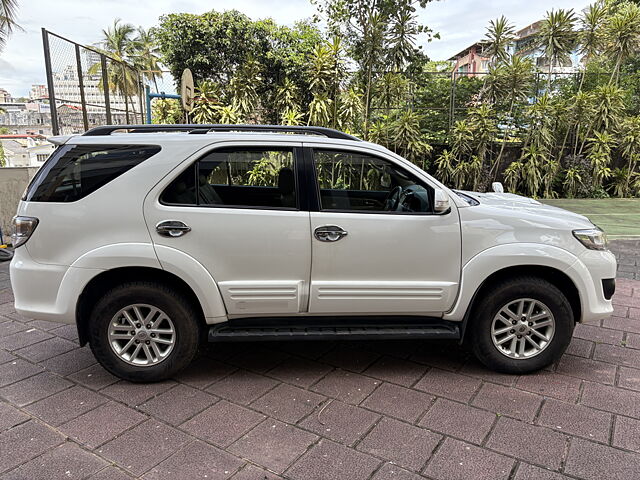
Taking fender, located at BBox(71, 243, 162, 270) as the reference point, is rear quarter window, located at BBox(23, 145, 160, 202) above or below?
above

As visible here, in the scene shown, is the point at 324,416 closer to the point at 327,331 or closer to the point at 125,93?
the point at 327,331

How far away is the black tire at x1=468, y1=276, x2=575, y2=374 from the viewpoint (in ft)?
10.6

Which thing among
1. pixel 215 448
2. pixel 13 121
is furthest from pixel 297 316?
pixel 13 121

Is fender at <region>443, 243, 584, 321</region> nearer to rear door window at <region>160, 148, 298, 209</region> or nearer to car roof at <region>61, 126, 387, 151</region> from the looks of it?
car roof at <region>61, 126, 387, 151</region>

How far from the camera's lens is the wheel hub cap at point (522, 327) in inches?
129

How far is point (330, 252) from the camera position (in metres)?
3.13

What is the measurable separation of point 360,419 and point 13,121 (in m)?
23.8

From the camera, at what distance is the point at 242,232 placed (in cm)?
307

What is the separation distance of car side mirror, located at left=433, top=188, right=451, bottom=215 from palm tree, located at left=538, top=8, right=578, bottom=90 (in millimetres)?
12580

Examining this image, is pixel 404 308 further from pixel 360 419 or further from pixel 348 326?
pixel 360 419

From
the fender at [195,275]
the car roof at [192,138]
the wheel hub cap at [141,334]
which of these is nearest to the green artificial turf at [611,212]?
the car roof at [192,138]

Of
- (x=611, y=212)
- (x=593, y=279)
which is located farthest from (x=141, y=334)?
(x=611, y=212)

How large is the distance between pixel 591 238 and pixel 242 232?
244 centimetres

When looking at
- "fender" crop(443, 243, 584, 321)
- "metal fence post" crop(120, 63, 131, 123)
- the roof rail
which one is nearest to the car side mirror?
"fender" crop(443, 243, 584, 321)
